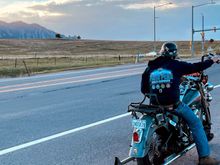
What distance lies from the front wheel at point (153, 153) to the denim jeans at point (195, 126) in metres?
0.48

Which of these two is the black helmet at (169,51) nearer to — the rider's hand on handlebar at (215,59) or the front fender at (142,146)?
the rider's hand on handlebar at (215,59)

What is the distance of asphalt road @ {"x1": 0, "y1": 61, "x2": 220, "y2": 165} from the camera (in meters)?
6.64

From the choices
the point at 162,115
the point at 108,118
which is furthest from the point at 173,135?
the point at 108,118

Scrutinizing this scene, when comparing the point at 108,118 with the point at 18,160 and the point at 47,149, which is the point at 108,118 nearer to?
the point at 47,149

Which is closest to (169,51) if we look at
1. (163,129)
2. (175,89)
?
(175,89)

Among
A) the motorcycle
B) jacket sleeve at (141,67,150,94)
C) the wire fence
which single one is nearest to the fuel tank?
the motorcycle

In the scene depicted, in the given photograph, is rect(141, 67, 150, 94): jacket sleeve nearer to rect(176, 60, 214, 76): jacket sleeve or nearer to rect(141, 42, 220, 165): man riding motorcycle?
rect(141, 42, 220, 165): man riding motorcycle

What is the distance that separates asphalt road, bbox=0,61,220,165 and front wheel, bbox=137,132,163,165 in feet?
2.42

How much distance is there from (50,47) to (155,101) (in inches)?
5212

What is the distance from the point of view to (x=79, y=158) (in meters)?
6.54

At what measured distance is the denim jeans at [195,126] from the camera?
5.72m

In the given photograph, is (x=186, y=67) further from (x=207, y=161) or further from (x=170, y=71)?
(x=207, y=161)

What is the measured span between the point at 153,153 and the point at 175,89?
0.87 metres

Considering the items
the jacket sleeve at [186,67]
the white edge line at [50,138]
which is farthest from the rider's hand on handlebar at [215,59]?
the white edge line at [50,138]
